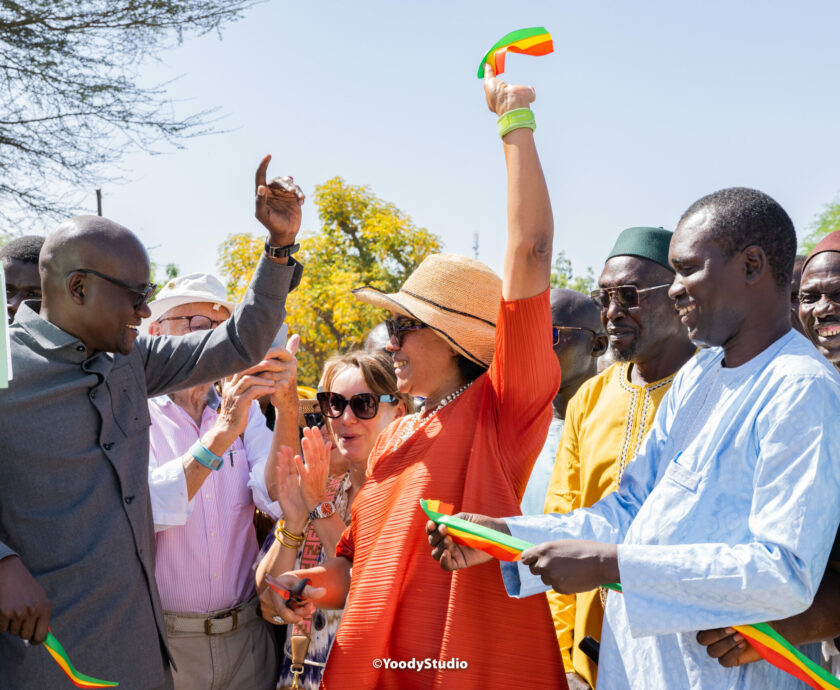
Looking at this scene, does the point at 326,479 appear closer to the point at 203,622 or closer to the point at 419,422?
the point at 419,422

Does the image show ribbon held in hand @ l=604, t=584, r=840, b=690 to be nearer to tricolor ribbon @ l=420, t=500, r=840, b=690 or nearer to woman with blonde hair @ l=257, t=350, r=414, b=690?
tricolor ribbon @ l=420, t=500, r=840, b=690

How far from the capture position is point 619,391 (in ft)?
11.0

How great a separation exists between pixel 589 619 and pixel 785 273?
1552mm

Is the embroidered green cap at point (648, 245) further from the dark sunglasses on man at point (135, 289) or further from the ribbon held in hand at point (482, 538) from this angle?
the dark sunglasses on man at point (135, 289)

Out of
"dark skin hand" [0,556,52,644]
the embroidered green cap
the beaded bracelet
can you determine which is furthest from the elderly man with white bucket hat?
the embroidered green cap

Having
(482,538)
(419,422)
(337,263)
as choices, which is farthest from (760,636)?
(337,263)

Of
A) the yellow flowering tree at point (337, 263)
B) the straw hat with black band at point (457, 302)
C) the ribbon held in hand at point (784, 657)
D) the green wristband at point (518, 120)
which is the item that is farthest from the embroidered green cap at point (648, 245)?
the yellow flowering tree at point (337, 263)

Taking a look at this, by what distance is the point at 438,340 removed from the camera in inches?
110

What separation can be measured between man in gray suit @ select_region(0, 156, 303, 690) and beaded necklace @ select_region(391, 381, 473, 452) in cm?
65

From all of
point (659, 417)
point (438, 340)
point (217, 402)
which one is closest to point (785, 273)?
point (659, 417)

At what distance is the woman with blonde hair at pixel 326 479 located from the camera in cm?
326

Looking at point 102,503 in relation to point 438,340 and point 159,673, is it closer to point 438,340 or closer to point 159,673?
point 159,673

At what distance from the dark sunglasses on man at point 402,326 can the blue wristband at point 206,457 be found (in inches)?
37.9

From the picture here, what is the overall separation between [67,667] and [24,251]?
94.1 inches
